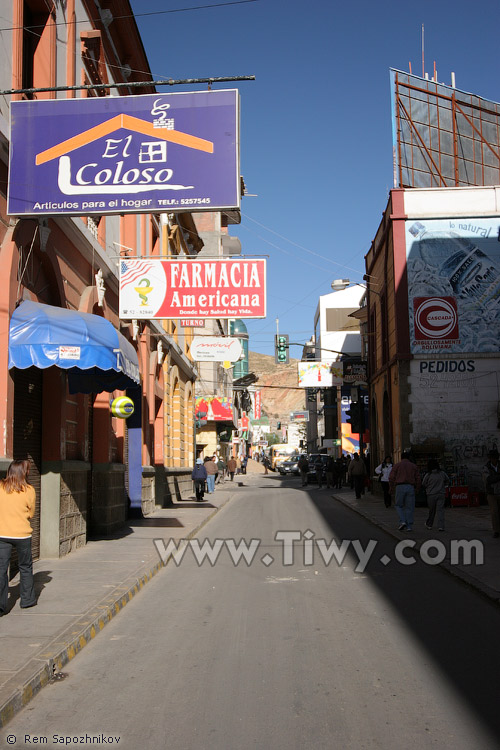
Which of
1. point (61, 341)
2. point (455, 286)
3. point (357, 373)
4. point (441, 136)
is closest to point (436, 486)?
point (61, 341)

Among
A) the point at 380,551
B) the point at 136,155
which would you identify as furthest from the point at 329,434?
the point at 136,155

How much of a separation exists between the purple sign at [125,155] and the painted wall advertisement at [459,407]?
1528cm

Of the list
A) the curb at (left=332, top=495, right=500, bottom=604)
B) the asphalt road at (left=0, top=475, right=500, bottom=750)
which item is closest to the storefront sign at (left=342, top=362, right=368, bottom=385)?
the curb at (left=332, top=495, right=500, bottom=604)

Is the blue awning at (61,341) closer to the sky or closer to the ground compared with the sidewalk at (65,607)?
closer to the sky

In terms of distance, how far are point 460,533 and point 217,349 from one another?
31.4 feet

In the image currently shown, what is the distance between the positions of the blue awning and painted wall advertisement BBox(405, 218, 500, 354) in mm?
14652

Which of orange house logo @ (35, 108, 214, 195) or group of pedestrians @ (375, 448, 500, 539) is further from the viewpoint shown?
group of pedestrians @ (375, 448, 500, 539)

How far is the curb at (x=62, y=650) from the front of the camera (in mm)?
5281

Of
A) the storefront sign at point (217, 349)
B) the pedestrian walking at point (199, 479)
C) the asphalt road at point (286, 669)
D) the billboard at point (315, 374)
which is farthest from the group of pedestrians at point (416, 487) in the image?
the billboard at point (315, 374)

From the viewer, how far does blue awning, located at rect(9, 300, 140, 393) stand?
10.2m

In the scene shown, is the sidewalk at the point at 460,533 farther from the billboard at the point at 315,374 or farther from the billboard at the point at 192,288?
the billboard at the point at 315,374

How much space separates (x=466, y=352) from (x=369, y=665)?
62.2ft
